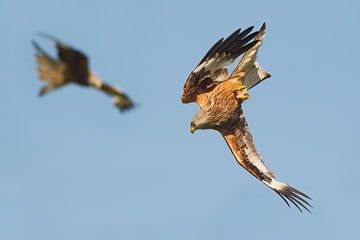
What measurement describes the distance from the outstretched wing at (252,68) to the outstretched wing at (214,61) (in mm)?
118

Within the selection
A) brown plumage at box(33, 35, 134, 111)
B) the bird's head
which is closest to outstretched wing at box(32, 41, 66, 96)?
brown plumage at box(33, 35, 134, 111)

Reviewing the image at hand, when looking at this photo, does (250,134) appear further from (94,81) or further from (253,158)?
(94,81)

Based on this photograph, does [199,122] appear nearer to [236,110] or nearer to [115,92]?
[236,110]

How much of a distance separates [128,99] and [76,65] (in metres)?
0.87

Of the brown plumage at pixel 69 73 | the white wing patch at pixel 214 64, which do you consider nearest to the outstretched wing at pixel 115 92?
the brown plumage at pixel 69 73

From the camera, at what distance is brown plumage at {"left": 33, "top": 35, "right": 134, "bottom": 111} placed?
38.0ft

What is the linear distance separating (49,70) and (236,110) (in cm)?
689

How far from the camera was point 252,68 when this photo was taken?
18.2 metres

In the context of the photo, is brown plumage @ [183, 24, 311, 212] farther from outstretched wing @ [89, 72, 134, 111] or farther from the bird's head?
outstretched wing @ [89, 72, 134, 111]

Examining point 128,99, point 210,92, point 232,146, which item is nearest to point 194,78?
point 210,92

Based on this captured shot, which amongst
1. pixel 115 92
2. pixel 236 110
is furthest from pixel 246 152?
pixel 115 92

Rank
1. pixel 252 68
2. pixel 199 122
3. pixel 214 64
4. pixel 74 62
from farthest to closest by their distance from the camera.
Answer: pixel 252 68
pixel 214 64
pixel 199 122
pixel 74 62

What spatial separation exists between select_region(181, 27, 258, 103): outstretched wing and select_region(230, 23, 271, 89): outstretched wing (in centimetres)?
12

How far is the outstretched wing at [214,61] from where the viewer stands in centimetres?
1784
